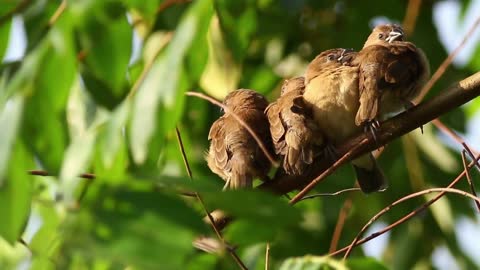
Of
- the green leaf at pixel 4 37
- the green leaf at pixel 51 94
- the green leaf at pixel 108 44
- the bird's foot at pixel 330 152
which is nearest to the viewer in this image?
the green leaf at pixel 51 94

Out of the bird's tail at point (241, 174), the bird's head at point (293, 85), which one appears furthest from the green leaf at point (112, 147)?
the bird's head at point (293, 85)

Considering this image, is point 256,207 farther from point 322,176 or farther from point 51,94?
point 322,176

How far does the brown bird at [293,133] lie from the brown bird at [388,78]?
22cm

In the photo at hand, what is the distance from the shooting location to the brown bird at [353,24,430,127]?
3988mm

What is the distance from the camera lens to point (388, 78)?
13.3 feet

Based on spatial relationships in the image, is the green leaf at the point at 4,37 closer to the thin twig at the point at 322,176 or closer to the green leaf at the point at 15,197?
the green leaf at the point at 15,197

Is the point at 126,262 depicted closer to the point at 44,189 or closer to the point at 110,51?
the point at 110,51

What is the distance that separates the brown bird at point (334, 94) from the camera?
4195mm

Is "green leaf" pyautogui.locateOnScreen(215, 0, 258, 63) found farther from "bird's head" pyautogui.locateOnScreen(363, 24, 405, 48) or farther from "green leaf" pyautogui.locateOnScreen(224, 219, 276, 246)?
"green leaf" pyautogui.locateOnScreen(224, 219, 276, 246)

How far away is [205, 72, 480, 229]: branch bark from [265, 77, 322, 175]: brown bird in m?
0.05

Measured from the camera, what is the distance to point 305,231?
6.67 metres

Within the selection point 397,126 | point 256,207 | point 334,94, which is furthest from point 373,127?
point 256,207

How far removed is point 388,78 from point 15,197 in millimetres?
1744

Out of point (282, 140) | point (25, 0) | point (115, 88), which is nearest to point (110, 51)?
point (115, 88)
